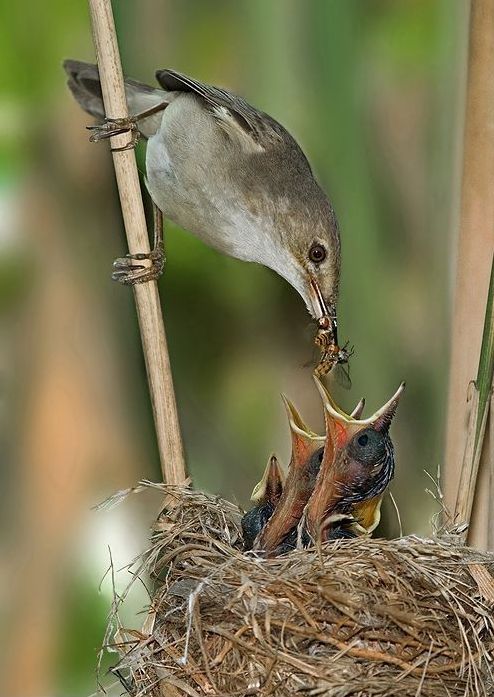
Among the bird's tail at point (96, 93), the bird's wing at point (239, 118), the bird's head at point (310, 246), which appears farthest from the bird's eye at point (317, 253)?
the bird's tail at point (96, 93)

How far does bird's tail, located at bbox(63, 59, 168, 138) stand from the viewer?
72.5 inches

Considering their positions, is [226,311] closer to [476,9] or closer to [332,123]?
[332,123]

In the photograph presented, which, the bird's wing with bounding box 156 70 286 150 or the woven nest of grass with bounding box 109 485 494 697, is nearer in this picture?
the woven nest of grass with bounding box 109 485 494 697

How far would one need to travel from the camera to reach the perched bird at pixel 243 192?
5.60 ft

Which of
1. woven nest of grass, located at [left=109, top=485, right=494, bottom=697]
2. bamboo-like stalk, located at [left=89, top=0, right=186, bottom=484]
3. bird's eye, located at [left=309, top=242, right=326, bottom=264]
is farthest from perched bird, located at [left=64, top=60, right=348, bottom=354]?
woven nest of grass, located at [left=109, top=485, right=494, bottom=697]

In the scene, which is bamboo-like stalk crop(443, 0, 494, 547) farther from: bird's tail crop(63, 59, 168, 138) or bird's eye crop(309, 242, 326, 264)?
bird's tail crop(63, 59, 168, 138)

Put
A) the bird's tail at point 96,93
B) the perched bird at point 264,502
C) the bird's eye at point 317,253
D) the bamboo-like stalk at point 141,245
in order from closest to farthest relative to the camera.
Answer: the bamboo-like stalk at point 141,245 < the perched bird at point 264,502 < the bird's eye at point 317,253 < the bird's tail at point 96,93

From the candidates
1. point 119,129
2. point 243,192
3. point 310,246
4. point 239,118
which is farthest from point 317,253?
point 119,129

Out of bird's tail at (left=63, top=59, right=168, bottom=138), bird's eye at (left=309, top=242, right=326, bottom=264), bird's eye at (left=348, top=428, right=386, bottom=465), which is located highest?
bird's tail at (left=63, top=59, right=168, bottom=138)

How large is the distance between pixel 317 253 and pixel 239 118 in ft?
0.95

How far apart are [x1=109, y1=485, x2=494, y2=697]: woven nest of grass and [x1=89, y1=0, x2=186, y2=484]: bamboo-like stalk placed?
0.21 meters

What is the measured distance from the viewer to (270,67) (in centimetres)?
196

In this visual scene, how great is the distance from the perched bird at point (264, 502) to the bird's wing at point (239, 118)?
1.91 ft

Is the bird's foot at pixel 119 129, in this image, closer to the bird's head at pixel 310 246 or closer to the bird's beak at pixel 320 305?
the bird's head at pixel 310 246
